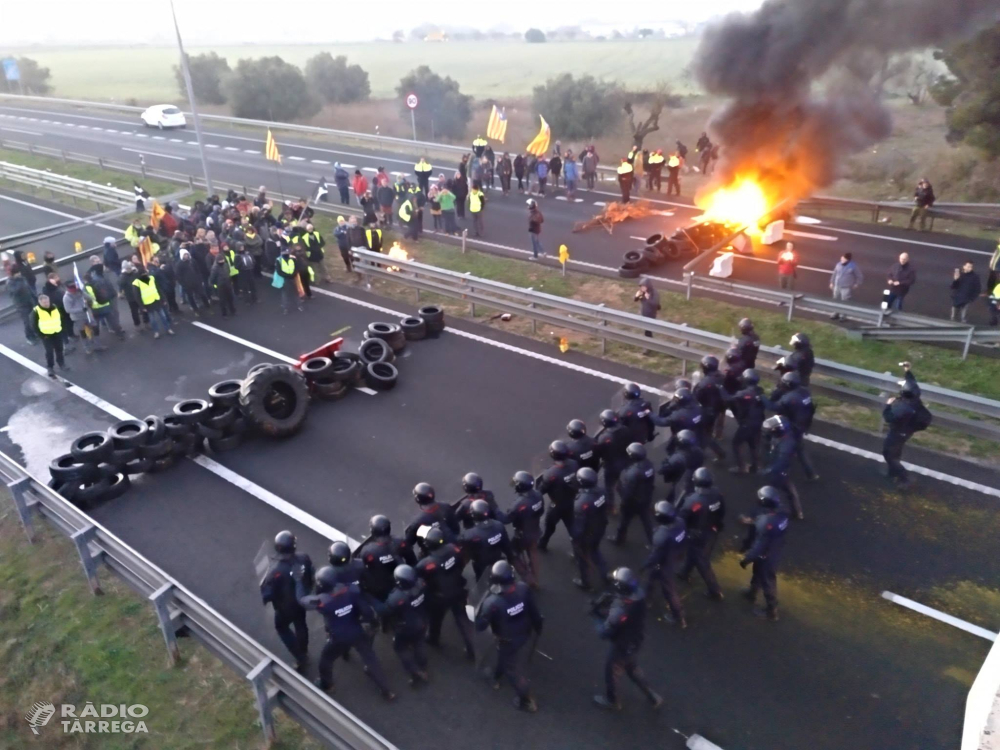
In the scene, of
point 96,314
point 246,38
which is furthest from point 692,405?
point 246,38

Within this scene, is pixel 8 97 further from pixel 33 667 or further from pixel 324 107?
pixel 33 667

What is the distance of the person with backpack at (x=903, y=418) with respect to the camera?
870cm

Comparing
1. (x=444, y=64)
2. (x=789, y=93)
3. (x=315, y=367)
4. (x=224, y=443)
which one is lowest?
(x=444, y=64)

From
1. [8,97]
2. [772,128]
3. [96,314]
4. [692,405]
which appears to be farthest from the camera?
[8,97]

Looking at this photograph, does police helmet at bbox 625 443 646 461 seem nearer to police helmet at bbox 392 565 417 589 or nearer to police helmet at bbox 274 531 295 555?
police helmet at bbox 392 565 417 589

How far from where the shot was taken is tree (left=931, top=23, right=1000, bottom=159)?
1962cm

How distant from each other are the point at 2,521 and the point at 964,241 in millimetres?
20687

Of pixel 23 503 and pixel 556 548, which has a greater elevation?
pixel 23 503

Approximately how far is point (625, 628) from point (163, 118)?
4123 centimetres

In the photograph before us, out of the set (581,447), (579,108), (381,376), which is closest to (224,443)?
(381,376)

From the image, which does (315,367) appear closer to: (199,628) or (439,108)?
(199,628)

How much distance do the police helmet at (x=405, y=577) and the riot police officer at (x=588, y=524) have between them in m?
1.87

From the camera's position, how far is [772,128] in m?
19.9

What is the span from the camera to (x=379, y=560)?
22.0 ft
